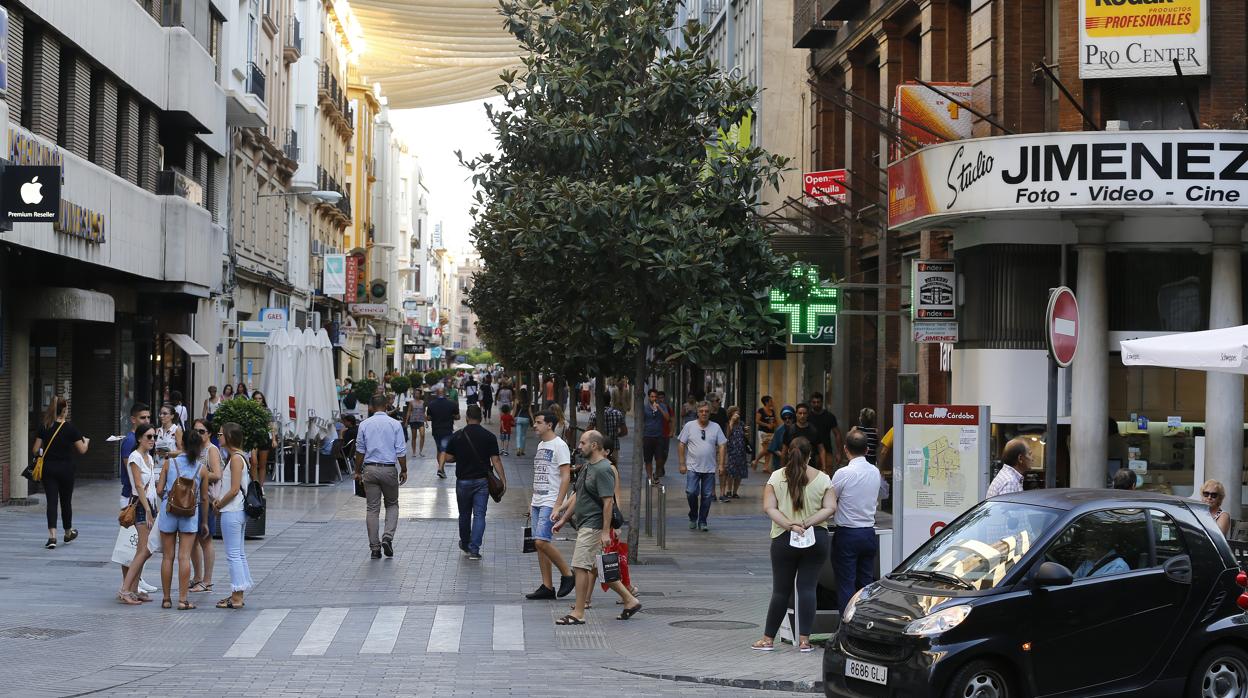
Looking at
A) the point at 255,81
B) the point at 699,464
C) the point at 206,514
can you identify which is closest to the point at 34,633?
the point at 206,514

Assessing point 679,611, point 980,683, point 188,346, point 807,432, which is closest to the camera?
point 980,683

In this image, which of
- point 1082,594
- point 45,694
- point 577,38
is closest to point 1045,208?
point 577,38

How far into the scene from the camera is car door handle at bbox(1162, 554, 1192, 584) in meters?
9.02

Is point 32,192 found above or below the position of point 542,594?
above

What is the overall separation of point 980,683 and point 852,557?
11.7 ft

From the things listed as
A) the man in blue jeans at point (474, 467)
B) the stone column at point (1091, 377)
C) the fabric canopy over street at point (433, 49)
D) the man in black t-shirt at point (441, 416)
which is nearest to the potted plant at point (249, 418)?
the man in black t-shirt at point (441, 416)

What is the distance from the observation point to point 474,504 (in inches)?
689

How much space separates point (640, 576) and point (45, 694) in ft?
24.9

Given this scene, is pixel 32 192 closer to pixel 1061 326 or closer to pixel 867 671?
pixel 1061 326

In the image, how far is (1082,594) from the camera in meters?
8.83

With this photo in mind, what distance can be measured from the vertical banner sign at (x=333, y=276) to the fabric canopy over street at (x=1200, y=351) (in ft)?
157

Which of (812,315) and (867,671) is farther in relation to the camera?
(812,315)

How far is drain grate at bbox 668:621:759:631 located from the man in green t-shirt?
473 millimetres

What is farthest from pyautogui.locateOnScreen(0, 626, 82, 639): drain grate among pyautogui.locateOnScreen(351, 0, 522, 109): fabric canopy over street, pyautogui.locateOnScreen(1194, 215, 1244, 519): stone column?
pyautogui.locateOnScreen(351, 0, 522, 109): fabric canopy over street
